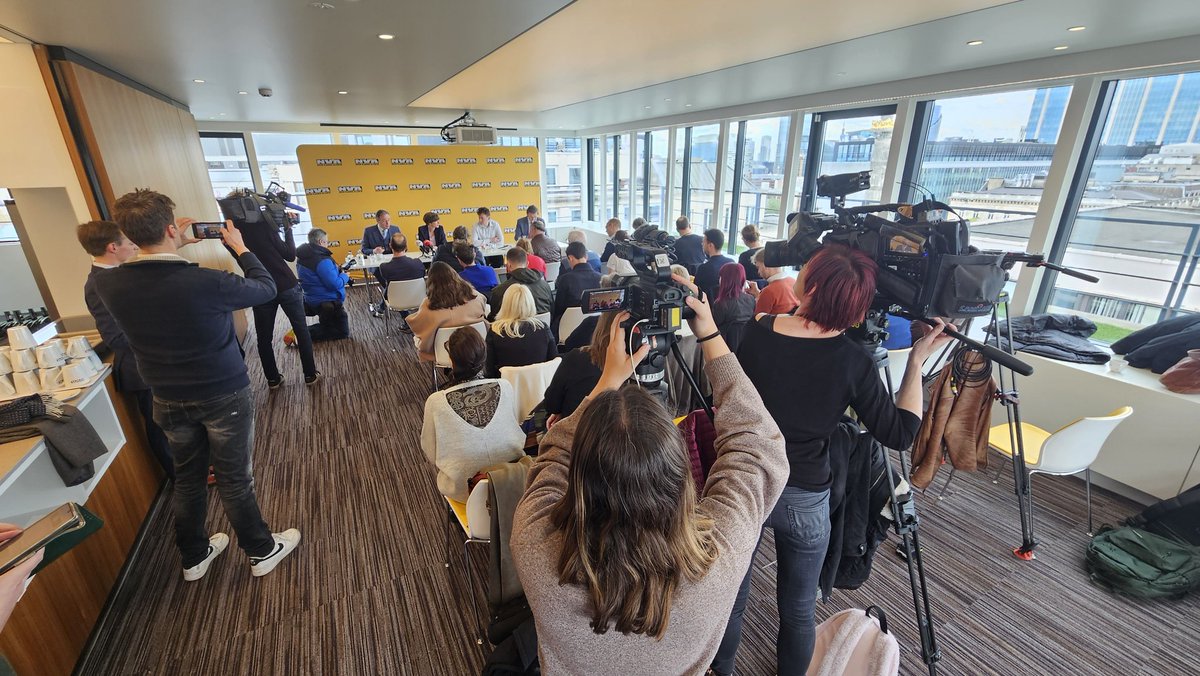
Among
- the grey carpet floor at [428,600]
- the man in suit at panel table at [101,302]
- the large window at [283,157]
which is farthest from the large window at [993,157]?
the large window at [283,157]

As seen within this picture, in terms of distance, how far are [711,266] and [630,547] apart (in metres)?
3.50

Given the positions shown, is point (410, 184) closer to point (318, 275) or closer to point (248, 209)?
point (318, 275)

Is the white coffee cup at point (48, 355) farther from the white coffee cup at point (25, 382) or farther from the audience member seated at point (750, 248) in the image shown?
the audience member seated at point (750, 248)

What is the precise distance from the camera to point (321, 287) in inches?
206

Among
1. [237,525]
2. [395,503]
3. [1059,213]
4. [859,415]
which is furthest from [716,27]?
[237,525]

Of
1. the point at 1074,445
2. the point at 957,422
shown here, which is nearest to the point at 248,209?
the point at 957,422

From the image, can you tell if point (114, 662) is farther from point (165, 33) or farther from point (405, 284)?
point (405, 284)

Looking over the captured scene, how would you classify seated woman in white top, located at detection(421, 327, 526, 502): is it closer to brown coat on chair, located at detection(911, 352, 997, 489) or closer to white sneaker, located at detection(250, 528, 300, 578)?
Answer: white sneaker, located at detection(250, 528, 300, 578)

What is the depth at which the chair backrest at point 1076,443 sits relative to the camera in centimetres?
227

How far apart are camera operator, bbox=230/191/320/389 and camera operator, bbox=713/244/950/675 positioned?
3781 mm

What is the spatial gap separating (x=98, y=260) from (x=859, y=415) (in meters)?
3.47

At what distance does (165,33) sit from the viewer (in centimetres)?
269

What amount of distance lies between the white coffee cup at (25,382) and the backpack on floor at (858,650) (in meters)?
3.13

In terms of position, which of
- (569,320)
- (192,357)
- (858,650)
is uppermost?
(192,357)
